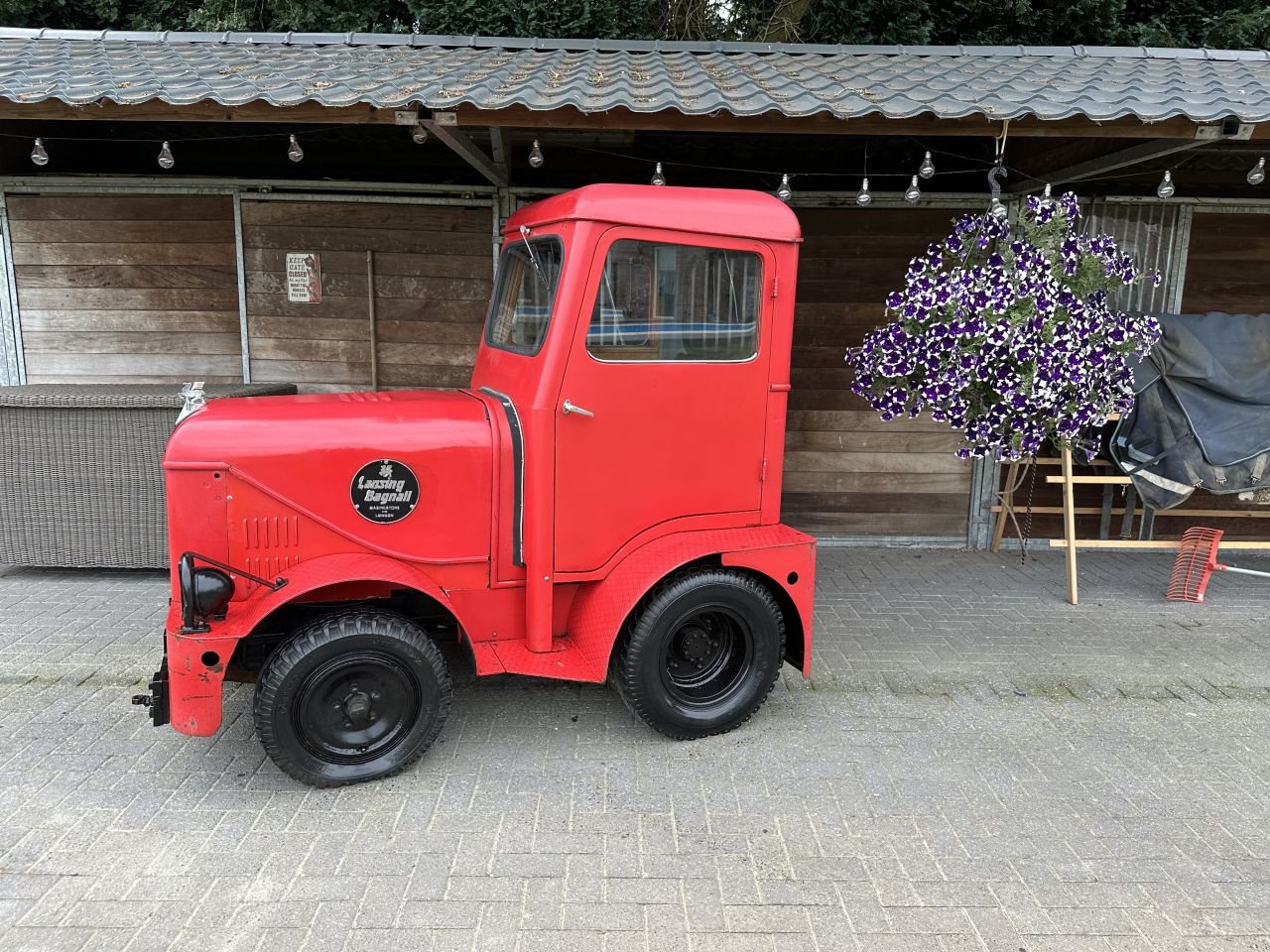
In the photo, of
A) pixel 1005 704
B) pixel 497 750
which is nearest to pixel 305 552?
pixel 497 750

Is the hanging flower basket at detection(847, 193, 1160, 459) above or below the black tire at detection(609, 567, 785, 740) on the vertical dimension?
above

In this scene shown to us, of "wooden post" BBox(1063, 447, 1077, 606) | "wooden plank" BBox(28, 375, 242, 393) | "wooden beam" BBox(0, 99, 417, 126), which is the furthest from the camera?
"wooden plank" BBox(28, 375, 242, 393)

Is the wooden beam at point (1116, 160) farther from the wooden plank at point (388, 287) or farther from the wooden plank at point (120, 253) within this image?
the wooden plank at point (120, 253)

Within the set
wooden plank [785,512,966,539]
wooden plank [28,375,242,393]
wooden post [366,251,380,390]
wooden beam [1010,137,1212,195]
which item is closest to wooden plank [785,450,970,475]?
wooden plank [785,512,966,539]

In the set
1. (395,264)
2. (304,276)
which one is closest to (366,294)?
(395,264)

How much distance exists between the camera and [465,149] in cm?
443

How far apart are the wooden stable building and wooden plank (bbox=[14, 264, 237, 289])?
0.01 metres

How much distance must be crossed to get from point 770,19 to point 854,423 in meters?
7.38

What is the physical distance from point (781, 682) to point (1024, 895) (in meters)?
1.50

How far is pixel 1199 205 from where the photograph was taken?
5820 millimetres

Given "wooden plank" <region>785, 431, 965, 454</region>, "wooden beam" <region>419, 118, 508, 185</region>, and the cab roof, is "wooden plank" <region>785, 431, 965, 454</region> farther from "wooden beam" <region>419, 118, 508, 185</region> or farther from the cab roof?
the cab roof

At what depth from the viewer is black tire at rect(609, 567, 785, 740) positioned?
3.12 metres

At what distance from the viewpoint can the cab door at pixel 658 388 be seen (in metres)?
2.97

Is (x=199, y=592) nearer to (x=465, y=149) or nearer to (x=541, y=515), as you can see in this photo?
(x=541, y=515)
